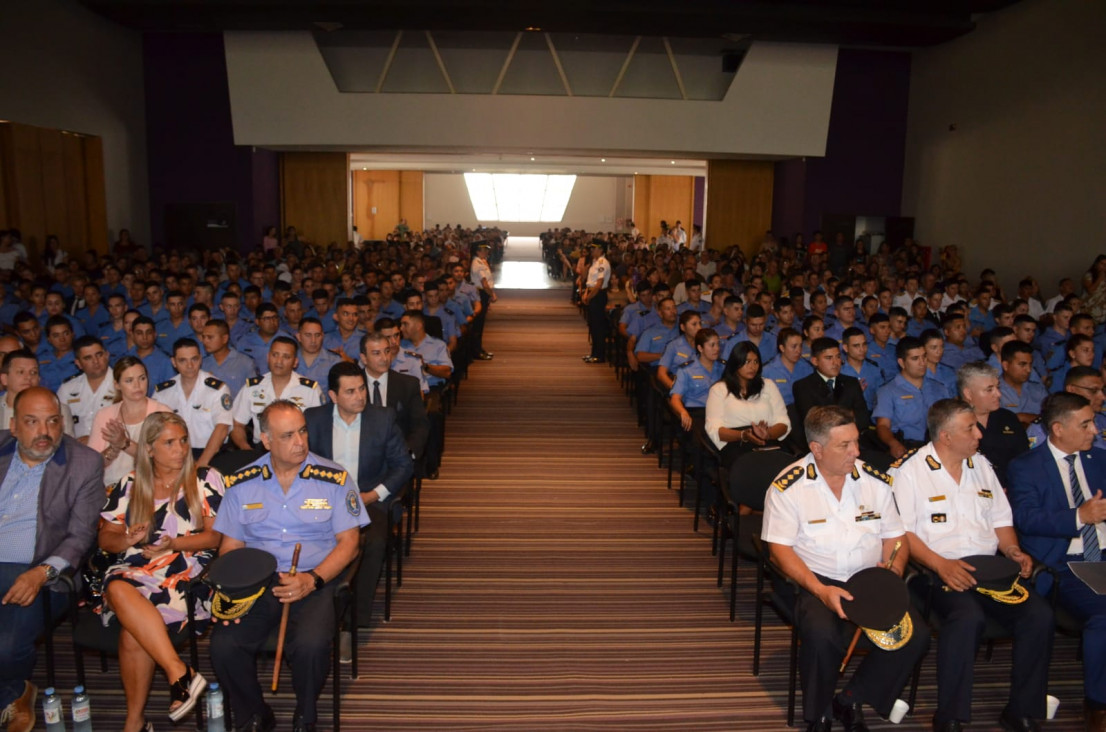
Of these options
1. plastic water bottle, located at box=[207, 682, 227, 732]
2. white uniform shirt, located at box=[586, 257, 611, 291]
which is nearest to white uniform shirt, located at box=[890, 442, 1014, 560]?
plastic water bottle, located at box=[207, 682, 227, 732]

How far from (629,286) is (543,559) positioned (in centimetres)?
792

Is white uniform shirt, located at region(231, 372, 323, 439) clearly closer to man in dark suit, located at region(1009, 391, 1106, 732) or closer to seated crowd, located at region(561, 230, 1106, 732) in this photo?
seated crowd, located at region(561, 230, 1106, 732)

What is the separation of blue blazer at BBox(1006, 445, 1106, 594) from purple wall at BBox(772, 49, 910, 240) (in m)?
13.9

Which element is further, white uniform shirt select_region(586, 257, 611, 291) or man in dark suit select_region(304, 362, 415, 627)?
white uniform shirt select_region(586, 257, 611, 291)

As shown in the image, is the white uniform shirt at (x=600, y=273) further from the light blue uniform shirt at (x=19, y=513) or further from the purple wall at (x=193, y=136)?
the light blue uniform shirt at (x=19, y=513)

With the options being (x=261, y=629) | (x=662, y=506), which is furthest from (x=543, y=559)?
(x=261, y=629)

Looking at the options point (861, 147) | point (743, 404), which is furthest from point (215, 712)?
point (861, 147)

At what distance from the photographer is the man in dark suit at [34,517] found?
10.9 feet

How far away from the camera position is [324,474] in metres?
3.58

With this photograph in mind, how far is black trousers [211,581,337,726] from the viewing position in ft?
10.4

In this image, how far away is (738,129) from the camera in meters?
15.2

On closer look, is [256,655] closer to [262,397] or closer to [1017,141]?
[262,397]

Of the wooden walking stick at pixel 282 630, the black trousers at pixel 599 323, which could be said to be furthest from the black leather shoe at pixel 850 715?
the black trousers at pixel 599 323

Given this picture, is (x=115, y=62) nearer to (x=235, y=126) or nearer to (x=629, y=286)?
(x=235, y=126)
